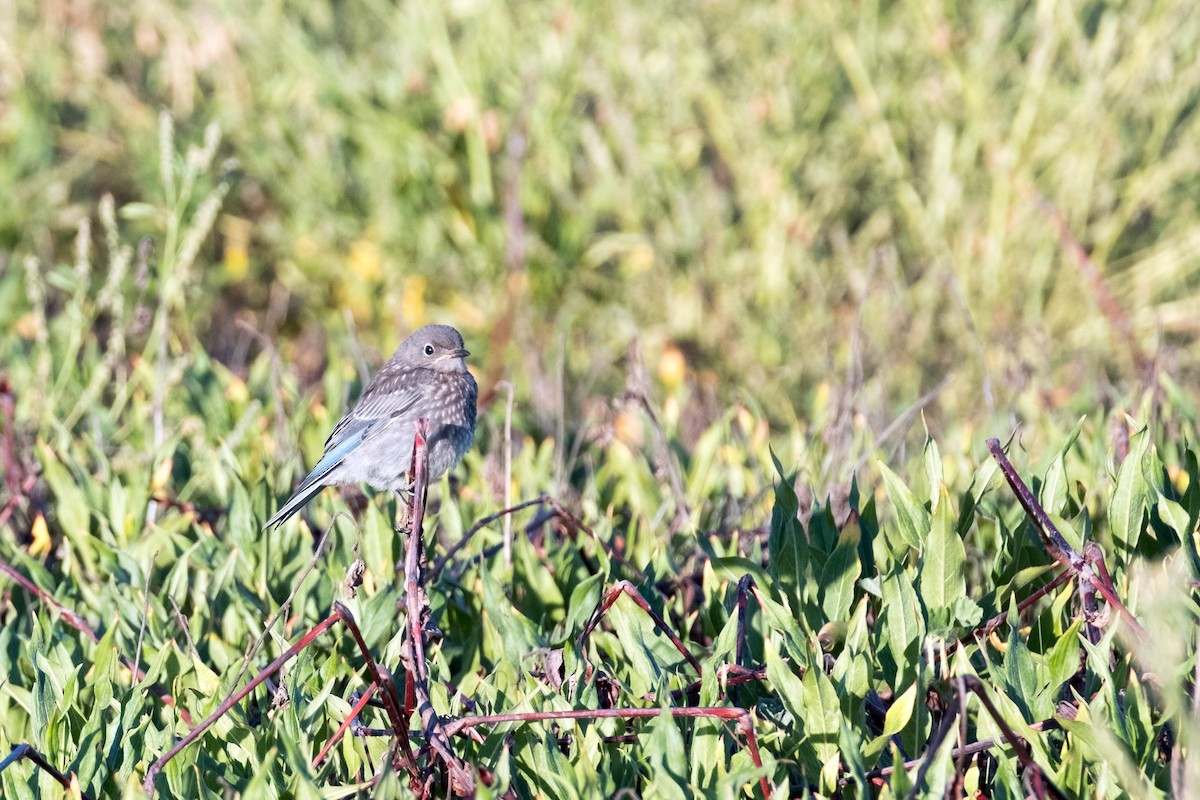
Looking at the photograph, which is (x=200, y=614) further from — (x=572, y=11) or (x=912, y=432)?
(x=572, y=11)

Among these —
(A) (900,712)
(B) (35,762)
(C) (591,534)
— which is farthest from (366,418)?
(A) (900,712)

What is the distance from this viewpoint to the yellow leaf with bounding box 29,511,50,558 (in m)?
3.42

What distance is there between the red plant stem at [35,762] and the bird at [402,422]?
3.11 ft

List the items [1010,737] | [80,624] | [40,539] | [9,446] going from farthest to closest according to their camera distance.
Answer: [9,446] → [40,539] → [80,624] → [1010,737]

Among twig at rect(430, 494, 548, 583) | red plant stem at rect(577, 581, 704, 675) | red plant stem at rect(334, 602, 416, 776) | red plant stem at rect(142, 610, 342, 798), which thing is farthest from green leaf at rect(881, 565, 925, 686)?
red plant stem at rect(142, 610, 342, 798)

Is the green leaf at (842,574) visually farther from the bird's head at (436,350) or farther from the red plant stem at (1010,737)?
the bird's head at (436,350)

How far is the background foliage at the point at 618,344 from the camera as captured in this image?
94.5 inches

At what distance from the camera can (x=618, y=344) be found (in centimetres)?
720

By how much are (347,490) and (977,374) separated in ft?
12.7

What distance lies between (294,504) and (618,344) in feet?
13.3

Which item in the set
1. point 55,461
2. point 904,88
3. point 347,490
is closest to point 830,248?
Answer: point 904,88

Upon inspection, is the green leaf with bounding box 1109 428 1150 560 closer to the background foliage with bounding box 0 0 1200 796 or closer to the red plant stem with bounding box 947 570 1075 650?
the background foliage with bounding box 0 0 1200 796

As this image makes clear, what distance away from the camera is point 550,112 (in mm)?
6898

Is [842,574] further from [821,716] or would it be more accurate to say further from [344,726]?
[344,726]
